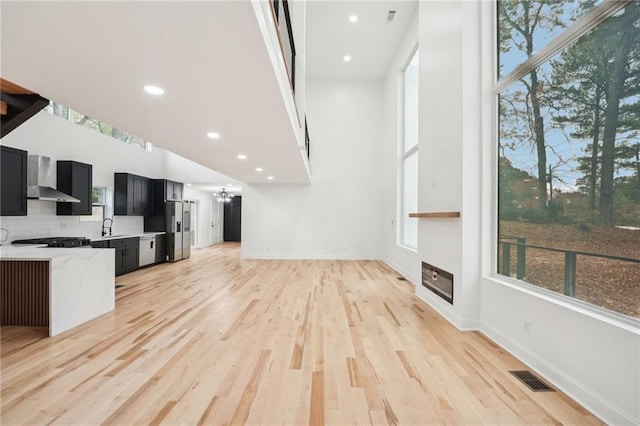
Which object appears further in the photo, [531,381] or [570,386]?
[531,381]

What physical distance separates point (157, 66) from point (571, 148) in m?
3.27

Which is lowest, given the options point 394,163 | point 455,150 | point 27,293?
point 27,293

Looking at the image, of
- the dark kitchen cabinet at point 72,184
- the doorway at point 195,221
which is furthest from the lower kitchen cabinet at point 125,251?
the doorway at point 195,221

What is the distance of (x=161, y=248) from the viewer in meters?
7.98

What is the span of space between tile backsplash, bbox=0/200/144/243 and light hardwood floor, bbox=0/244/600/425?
2.23 m

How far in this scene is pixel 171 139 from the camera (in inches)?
160

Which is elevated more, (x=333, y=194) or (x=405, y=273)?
(x=333, y=194)

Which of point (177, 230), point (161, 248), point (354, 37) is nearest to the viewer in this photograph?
point (354, 37)

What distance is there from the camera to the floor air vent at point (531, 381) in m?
2.18

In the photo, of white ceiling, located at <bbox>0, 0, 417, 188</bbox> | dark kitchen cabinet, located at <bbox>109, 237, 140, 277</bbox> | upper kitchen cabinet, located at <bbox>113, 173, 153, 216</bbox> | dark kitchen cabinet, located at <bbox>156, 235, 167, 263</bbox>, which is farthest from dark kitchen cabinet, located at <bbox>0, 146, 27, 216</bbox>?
dark kitchen cabinet, located at <bbox>156, 235, 167, 263</bbox>

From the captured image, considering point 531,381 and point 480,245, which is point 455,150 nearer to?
point 480,245

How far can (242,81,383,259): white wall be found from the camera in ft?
29.5

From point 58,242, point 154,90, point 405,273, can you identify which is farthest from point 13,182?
point 405,273

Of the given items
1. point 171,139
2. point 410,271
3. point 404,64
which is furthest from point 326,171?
point 171,139
